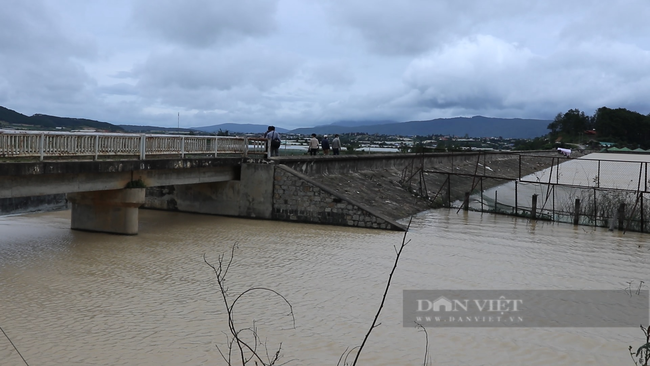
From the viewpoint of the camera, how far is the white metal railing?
15.5 meters

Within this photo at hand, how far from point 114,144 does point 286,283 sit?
808 centimetres

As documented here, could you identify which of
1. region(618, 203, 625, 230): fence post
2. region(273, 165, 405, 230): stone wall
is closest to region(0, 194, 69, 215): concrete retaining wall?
region(273, 165, 405, 230): stone wall

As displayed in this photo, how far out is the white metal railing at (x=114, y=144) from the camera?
1552cm

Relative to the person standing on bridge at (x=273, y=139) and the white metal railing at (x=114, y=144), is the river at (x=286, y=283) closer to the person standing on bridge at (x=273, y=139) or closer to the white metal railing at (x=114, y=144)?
the white metal railing at (x=114, y=144)

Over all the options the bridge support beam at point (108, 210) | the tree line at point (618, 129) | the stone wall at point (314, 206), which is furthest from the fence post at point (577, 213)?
the tree line at point (618, 129)

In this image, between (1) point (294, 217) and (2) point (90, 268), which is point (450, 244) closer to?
(1) point (294, 217)

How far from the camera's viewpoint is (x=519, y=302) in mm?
13008

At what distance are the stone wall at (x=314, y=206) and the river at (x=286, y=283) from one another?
1.81 feet

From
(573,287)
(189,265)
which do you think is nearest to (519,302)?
(573,287)

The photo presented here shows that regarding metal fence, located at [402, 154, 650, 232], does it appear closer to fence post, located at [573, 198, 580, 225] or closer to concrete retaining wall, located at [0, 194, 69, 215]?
fence post, located at [573, 198, 580, 225]

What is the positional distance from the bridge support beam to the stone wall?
19.1 feet

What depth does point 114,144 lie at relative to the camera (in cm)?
1906

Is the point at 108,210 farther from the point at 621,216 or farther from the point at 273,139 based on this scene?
the point at 621,216

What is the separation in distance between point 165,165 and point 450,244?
9593 mm
